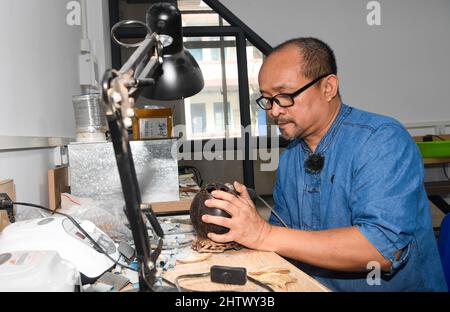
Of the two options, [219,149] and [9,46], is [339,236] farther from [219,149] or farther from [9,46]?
[219,149]

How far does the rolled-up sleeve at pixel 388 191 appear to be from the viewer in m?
0.81

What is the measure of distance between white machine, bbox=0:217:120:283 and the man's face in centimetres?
64

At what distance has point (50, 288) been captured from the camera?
481 mm

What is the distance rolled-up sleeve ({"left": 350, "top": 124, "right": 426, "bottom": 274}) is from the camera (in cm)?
81

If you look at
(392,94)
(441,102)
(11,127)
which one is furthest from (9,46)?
(441,102)

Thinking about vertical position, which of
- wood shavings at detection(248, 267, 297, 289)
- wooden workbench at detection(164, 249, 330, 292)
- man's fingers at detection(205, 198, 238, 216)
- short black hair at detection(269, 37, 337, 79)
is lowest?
wooden workbench at detection(164, 249, 330, 292)

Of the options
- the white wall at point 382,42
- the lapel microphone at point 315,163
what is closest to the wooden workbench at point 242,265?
the lapel microphone at point 315,163

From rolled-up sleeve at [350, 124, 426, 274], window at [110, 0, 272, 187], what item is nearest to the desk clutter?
rolled-up sleeve at [350, 124, 426, 274]

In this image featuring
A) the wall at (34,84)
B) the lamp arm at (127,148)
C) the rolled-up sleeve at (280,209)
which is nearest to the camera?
the lamp arm at (127,148)

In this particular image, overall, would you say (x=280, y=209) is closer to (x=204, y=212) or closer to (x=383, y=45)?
(x=204, y=212)

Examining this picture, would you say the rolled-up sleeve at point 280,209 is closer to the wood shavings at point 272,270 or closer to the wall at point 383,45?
the wood shavings at point 272,270

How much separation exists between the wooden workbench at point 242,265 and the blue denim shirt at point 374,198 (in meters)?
0.21

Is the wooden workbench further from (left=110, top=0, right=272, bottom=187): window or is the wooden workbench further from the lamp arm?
(left=110, top=0, right=272, bottom=187): window
